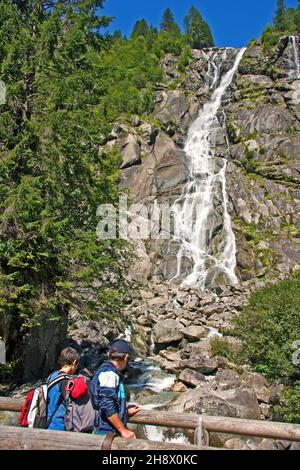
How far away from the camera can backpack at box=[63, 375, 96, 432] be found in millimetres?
4719

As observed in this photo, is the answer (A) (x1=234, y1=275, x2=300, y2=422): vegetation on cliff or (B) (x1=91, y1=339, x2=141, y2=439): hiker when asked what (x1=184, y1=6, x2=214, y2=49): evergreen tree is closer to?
(A) (x1=234, y1=275, x2=300, y2=422): vegetation on cliff

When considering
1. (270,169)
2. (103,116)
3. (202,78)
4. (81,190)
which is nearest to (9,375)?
(81,190)

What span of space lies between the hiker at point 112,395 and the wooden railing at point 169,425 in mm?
550

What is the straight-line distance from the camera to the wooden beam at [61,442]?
12.5ft

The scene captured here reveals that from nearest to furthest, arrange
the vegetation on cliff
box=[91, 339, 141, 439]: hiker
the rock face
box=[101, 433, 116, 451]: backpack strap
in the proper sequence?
1. box=[101, 433, 116, 451]: backpack strap
2. box=[91, 339, 141, 439]: hiker
3. the vegetation on cliff
4. the rock face

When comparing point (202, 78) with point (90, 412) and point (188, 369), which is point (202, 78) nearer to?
point (188, 369)

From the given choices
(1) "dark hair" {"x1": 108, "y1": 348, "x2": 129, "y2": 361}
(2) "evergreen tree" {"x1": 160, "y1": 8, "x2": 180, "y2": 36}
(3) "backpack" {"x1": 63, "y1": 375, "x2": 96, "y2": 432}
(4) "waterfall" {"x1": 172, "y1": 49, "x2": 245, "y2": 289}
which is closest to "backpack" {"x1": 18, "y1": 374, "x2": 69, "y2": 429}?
(3) "backpack" {"x1": 63, "y1": 375, "x2": 96, "y2": 432}

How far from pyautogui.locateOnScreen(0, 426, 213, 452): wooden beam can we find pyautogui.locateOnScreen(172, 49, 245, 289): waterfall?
32.6m

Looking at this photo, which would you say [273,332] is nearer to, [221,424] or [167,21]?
[221,424]

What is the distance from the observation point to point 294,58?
5988 cm

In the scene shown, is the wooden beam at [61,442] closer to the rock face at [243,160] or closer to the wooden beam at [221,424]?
the wooden beam at [221,424]

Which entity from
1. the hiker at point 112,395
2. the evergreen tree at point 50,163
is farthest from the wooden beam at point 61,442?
the evergreen tree at point 50,163

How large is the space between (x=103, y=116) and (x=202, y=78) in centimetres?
5180

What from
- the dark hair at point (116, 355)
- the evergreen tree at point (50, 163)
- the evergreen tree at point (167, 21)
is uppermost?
the evergreen tree at point (167, 21)
